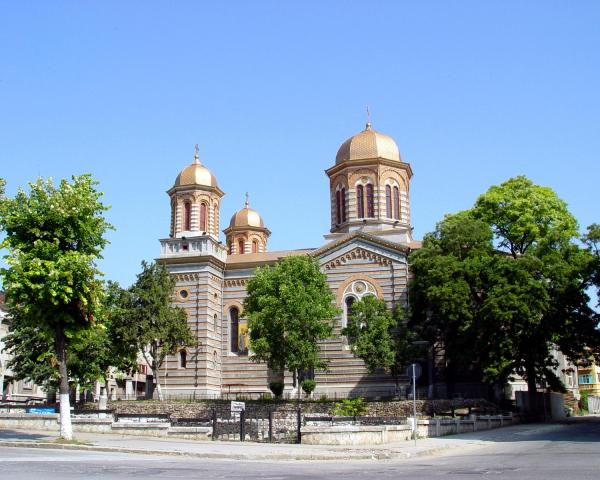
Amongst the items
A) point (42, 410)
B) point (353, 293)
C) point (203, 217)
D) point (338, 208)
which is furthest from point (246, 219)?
point (42, 410)

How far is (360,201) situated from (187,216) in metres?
11.7

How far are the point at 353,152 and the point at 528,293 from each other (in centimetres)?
1803

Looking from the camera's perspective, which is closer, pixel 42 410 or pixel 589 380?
pixel 42 410

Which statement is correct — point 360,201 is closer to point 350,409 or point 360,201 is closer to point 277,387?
point 277,387

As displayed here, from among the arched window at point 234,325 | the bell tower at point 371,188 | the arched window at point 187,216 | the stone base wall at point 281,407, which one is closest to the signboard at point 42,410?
the stone base wall at point 281,407

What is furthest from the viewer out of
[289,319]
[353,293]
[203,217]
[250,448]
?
[203,217]

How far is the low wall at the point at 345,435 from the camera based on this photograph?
72.7 feet

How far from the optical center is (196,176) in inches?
1900

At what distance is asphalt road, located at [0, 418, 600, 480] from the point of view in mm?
13374

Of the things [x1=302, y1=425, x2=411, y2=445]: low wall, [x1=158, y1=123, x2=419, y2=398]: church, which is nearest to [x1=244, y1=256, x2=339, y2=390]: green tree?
[x1=158, y1=123, x2=419, y2=398]: church

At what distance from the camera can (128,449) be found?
19484 millimetres

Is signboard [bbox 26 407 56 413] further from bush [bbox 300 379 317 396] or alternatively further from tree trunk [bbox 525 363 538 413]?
tree trunk [bbox 525 363 538 413]

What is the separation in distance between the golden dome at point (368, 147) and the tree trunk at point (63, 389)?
90.0 ft

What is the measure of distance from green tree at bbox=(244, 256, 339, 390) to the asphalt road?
15.9m
